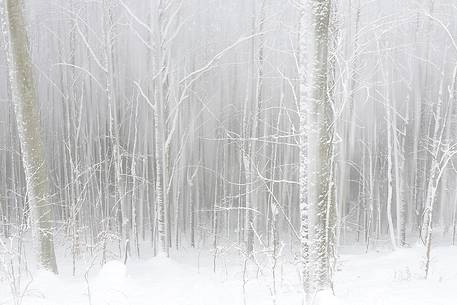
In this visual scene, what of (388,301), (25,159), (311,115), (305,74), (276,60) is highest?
(276,60)

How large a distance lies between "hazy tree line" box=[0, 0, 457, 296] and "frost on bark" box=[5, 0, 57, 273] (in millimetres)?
40

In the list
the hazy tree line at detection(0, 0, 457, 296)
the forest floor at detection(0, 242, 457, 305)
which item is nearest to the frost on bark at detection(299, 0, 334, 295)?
the hazy tree line at detection(0, 0, 457, 296)

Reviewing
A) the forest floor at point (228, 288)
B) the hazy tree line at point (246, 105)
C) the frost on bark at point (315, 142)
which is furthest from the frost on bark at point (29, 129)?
the frost on bark at point (315, 142)

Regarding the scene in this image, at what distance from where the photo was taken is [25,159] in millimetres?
8156

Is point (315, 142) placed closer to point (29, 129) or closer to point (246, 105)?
Answer: point (29, 129)

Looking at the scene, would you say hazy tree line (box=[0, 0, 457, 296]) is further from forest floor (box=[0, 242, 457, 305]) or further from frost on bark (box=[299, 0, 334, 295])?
forest floor (box=[0, 242, 457, 305])

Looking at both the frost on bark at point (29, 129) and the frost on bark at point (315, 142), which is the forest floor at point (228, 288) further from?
the frost on bark at point (29, 129)

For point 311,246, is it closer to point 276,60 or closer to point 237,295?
point 237,295

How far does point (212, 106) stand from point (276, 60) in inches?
239

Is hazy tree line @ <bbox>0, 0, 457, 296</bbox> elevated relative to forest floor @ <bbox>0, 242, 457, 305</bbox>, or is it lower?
elevated

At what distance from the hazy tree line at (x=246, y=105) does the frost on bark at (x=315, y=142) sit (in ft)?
0.05

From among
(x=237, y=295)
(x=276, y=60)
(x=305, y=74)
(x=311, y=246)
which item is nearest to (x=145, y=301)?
(x=237, y=295)

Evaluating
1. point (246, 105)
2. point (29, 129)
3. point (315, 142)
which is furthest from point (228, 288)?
point (246, 105)

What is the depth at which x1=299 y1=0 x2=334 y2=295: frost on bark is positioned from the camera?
18.0ft
